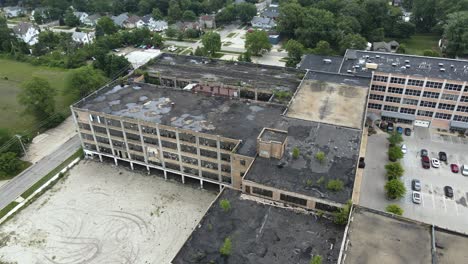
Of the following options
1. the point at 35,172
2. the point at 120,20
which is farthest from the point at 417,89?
the point at 120,20

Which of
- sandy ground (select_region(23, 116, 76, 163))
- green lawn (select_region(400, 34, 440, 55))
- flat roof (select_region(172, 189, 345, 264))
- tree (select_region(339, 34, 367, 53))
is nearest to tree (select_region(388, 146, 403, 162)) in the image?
flat roof (select_region(172, 189, 345, 264))

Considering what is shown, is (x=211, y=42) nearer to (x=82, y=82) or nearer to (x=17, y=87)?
(x=82, y=82)

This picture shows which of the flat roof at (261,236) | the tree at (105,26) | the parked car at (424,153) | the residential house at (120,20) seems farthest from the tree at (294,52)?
the residential house at (120,20)

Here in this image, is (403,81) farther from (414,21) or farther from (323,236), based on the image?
(414,21)

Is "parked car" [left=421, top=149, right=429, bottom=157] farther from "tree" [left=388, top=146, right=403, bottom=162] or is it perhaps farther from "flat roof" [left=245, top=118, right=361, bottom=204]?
"flat roof" [left=245, top=118, right=361, bottom=204]

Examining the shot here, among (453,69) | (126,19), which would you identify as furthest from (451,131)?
(126,19)

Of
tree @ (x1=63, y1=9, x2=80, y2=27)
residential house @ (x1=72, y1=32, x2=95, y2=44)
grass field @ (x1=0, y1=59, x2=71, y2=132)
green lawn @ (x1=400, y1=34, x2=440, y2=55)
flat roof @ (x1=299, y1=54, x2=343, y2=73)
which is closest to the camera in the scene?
grass field @ (x1=0, y1=59, x2=71, y2=132)
